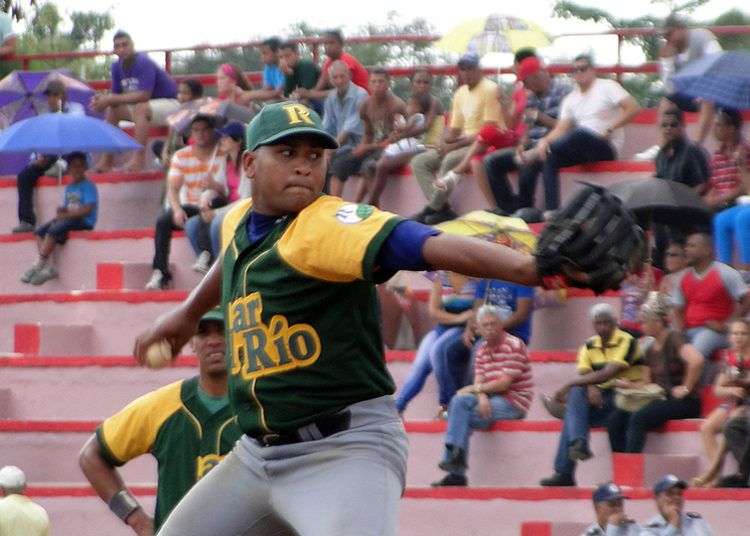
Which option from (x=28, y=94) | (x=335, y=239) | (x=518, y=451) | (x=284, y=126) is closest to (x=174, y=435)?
(x=284, y=126)

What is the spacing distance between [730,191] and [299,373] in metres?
7.66

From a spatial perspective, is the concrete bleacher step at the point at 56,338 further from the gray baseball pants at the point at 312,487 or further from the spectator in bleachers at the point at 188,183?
the gray baseball pants at the point at 312,487

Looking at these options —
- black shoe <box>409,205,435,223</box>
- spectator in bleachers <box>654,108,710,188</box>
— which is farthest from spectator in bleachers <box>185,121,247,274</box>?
spectator in bleachers <box>654,108,710,188</box>

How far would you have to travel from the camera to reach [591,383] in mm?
11047

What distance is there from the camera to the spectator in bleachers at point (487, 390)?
11.3m

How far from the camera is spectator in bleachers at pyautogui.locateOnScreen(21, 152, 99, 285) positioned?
16141 millimetres

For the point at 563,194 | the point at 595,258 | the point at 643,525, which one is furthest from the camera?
the point at 563,194

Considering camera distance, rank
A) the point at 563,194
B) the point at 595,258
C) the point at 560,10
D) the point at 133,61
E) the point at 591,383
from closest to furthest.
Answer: the point at 595,258 < the point at 591,383 < the point at 563,194 < the point at 133,61 < the point at 560,10

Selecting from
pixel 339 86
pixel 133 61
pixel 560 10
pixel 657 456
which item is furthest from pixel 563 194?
pixel 560 10

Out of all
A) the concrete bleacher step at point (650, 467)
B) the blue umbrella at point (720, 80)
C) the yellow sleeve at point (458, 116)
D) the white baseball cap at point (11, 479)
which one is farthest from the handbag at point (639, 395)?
the yellow sleeve at point (458, 116)

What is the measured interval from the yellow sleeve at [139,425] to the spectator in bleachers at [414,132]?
297 inches

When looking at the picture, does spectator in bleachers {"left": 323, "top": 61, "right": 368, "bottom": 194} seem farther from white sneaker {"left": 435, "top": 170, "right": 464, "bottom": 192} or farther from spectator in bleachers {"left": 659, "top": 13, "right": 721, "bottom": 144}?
spectator in bleachers {"left": 659, "top": 13, "right": 721, "bottom": 144}

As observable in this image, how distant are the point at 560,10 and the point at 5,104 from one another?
11307 mm

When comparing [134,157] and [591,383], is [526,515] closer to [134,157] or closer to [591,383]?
[591,383]
